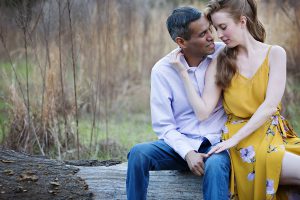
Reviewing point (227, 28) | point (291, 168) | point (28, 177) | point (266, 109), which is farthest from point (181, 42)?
point (28, 177)

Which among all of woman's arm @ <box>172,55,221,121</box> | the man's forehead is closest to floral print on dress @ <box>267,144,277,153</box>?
woman's arm @ <box>172,55,221,121</box>

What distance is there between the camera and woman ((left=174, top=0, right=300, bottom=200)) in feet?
9.37

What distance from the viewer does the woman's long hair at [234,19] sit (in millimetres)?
3029

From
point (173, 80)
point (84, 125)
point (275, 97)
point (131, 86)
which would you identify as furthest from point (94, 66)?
point (275, 97)

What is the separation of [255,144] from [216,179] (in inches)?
11.4

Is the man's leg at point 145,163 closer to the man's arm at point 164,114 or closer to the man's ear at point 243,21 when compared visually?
the man's arm at point 164,114

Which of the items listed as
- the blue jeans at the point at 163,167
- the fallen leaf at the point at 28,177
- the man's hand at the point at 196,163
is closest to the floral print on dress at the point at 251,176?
the blue jeans at the point at 163,167

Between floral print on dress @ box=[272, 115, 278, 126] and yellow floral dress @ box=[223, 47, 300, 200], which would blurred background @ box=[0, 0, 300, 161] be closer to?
yellow floral dress @ box=[223, 47, 300, 200]

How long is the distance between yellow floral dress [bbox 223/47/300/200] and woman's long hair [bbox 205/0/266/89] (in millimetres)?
45

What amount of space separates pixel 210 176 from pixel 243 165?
0.21 metres

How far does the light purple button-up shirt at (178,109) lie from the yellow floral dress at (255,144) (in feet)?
0.29

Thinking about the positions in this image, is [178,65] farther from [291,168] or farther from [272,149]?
[291,168]

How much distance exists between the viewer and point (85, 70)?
5.77 m

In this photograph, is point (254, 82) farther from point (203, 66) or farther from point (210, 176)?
point (210, 176)
